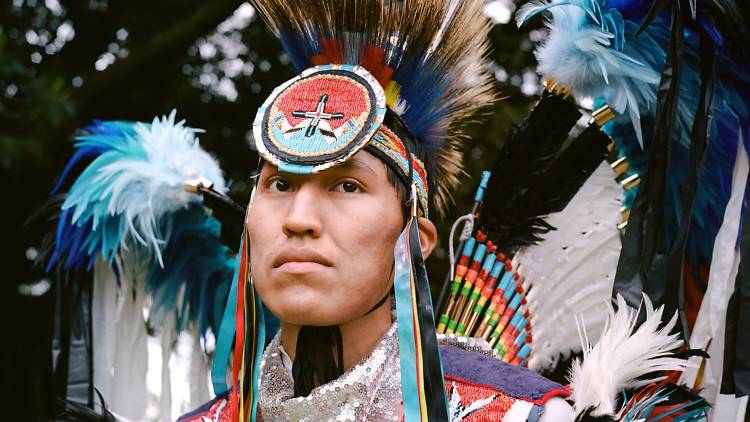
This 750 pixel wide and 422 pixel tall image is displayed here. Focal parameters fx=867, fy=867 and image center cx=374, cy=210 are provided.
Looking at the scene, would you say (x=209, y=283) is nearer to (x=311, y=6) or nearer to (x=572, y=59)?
(x=311, y=6)

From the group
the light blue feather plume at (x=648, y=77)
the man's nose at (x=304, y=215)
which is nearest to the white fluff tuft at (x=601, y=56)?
the light blue feather plume at (x=648, y=77)

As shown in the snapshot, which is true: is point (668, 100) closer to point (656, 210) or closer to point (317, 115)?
point (656, 210)

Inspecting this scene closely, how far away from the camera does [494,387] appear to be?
5.93 feet

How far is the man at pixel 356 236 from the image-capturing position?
5.81 feet

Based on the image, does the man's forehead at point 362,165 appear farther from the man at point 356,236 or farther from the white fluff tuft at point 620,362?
the white fluff tuft at point 620,362

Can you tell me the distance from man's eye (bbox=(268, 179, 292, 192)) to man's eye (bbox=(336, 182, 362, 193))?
12 centimetres

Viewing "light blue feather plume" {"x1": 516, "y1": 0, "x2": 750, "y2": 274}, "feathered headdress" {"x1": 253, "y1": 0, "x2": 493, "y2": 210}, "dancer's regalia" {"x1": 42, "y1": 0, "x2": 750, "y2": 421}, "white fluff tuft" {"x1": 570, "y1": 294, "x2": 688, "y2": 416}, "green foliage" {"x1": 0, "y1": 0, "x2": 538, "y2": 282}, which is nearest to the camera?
"white fluff tuft" {"x1": 570, "y1": 294, "x2": 688, "y2": 416}

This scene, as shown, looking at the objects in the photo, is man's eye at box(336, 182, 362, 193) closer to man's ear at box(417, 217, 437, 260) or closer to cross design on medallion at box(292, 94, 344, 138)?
cross design on medallion at box(292, 94, 344, 138)

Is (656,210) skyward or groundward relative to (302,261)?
skyward

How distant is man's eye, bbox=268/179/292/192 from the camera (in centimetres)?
190

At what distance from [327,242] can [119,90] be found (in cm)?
301

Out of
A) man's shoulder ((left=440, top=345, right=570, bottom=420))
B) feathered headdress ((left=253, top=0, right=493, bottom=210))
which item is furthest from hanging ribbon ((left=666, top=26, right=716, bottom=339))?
feathered headdress ((left=253, top=0, right=493, bottom=210))

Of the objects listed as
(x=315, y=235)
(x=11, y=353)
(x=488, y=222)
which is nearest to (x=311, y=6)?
(x=315, y=235)

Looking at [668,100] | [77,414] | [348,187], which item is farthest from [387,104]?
[77,414]
